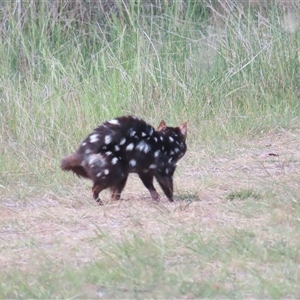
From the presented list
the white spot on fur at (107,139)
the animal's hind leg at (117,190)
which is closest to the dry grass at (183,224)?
the animal's hind leg at (117,190)

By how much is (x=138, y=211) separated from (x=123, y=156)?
543 mm

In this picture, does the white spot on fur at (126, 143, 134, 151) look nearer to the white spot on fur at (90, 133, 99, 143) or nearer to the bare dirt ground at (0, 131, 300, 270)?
the white spot on fur at (90, 133, 99, 143)

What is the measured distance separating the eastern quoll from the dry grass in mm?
197

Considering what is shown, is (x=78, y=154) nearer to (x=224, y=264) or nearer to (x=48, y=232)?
(x=48, y=232)

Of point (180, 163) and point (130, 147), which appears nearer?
point (130, 147)

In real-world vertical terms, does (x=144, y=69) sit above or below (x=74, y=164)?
→ below

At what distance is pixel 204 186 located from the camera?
24.7 ft

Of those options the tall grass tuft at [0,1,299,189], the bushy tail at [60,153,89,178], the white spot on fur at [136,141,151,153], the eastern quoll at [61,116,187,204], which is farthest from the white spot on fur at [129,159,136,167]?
the tall grass tuft at [0,1,299,189]

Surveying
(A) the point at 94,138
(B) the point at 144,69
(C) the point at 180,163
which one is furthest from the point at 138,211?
(B) the point at 144,69

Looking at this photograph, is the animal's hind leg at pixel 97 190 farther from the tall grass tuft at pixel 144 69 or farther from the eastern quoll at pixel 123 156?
the tall grass tuft at pixel 144 69

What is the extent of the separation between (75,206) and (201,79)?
4.12 meters

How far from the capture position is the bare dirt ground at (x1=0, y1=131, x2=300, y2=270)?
5.80m

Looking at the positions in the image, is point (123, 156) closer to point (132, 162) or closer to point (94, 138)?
point (132, 162)

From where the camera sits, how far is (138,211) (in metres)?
6.56
